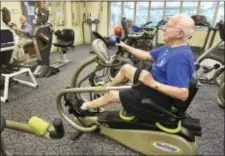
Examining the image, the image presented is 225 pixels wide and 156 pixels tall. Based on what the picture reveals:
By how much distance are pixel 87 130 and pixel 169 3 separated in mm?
5542

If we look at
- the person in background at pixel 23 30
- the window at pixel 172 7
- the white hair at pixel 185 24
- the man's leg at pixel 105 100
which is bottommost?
the man's leg at pixel 105 100

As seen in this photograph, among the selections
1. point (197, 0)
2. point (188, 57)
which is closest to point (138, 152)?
point (188, 57)

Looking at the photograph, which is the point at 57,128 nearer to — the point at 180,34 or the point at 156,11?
the point at 180,34

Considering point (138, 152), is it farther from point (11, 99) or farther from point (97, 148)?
point (11, 99)

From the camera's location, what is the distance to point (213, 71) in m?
3.35

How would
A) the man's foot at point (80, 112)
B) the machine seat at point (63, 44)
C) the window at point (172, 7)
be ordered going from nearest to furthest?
the man's foot at point (80, 112)
the machine seat at point (63, 44)
the window at point (172, 7)

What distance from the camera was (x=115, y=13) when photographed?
6891 millimetres

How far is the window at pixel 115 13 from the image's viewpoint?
6758 mm

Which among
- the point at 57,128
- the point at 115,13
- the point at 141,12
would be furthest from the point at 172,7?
the point at 57,128

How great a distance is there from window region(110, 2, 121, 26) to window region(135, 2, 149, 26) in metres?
0.63

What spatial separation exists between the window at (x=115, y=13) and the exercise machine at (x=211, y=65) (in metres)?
3.97

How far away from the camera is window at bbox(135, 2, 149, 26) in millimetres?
6492

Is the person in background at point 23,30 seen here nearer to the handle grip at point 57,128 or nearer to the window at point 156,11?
the handle grip at point 57,128

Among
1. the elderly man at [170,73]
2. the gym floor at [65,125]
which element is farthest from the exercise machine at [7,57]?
the elderly man at [170,73]
